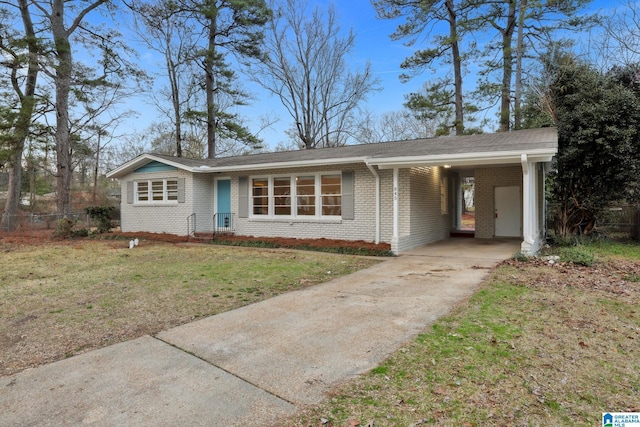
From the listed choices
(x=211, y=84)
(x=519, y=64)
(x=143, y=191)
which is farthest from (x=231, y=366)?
(x=211, y=84)

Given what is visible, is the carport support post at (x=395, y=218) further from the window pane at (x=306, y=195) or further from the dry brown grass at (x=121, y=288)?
the window pane at (x=306, y=195)

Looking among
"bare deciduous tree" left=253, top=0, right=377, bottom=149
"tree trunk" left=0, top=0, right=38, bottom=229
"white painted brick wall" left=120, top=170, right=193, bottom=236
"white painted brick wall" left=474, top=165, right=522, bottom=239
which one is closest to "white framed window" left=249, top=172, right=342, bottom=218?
"white painted brick wall" left=120, top=170, right=193, bottom=236

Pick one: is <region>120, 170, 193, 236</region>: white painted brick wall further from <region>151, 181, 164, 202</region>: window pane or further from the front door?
the front door

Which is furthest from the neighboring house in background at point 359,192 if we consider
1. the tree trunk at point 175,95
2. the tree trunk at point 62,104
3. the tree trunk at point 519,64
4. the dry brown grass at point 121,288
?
the tree trunk at point 175,95

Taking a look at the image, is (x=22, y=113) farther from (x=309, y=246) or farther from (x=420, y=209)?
(x=420, y=209)

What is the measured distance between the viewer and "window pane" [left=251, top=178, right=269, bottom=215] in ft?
43.2

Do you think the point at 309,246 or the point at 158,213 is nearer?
the point at 309,246

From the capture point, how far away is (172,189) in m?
14.8

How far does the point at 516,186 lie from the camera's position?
1272cm

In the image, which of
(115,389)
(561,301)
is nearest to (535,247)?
(561,301)

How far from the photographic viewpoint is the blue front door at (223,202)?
46.2 ft

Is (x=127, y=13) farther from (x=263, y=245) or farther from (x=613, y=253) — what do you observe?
(x=613, y=253)

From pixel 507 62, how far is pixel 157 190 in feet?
58.7

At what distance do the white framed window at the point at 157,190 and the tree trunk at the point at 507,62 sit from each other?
51.3 ft
